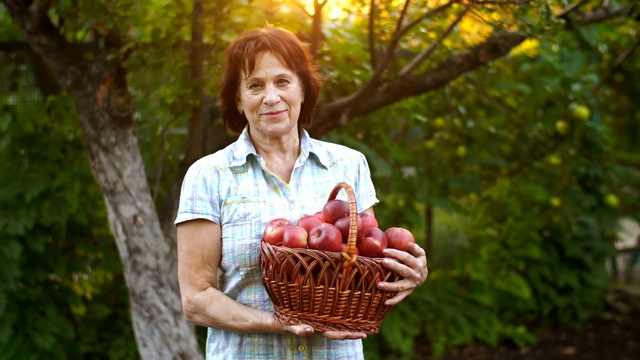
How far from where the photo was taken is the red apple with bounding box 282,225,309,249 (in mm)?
2135

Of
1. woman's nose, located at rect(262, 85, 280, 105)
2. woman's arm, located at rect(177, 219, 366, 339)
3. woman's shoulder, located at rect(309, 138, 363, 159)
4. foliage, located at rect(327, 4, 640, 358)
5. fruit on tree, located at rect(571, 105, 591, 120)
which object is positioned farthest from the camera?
fruit on tree, located at rect(571, 105, 591, 120)

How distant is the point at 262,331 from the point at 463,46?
2.79 m

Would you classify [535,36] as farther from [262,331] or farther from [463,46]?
[262,331]

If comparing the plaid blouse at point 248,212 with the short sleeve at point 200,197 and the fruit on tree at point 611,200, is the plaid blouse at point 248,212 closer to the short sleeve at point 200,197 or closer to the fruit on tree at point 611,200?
the short sleeve at point 200,197

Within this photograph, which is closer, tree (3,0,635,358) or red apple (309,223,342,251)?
red apple (309,223,342,251)

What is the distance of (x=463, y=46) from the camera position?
15.1ft

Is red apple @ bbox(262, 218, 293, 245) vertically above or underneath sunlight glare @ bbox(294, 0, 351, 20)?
underneath

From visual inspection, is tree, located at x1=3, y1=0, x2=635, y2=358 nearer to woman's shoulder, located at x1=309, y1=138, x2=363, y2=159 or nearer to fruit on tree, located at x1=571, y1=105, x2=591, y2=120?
woman's shoulder, located at x1=309, y1=138, x2=363, y2=159

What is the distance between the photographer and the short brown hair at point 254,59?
2445 mm

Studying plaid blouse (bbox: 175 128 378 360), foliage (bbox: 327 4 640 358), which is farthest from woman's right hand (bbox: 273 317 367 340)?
foliage (bbox: 327 4 640 358)

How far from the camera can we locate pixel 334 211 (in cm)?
225

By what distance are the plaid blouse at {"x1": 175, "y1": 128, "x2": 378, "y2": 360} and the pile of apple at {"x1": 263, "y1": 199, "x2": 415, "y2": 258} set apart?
11 cm

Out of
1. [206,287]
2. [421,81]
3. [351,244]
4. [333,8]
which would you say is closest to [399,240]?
[351,244]

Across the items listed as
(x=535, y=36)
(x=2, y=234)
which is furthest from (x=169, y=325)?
(x=535, y=36)
